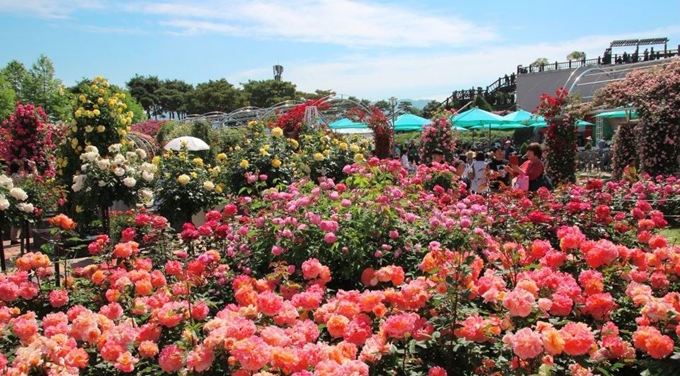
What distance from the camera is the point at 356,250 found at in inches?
120

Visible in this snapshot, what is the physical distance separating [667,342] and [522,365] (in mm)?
436

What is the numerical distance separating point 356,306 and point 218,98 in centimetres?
4936

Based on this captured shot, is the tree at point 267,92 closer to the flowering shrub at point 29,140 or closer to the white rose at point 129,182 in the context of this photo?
the flowering shrub at point 29,140

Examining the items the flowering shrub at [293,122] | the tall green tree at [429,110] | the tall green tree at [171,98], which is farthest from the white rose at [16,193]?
the tall green tree at [171,98]

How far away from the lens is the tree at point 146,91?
6288 cm

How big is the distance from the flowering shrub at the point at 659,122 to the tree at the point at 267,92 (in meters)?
42.7

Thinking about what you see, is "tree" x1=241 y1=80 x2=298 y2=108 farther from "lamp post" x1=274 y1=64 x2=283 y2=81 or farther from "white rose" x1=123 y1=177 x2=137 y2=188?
"white rose" x1=123 y1=177 x2=137 y2=188

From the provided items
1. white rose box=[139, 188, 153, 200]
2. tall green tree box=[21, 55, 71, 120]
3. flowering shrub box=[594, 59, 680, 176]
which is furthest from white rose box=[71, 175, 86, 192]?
tall green tree box=[21, 55, 71, 120]

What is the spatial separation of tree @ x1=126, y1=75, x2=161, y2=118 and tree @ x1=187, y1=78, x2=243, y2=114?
12.2 m

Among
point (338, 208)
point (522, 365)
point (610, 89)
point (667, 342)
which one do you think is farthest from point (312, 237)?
point (610, 89)

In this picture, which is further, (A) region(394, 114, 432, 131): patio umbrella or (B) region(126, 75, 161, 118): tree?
(B) region(126, 75, 161, 118): tree

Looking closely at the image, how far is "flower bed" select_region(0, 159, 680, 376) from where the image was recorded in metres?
1.79

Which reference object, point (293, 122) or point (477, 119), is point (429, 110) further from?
point (293, 122)

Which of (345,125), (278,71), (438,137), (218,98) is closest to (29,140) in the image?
(438,137)
